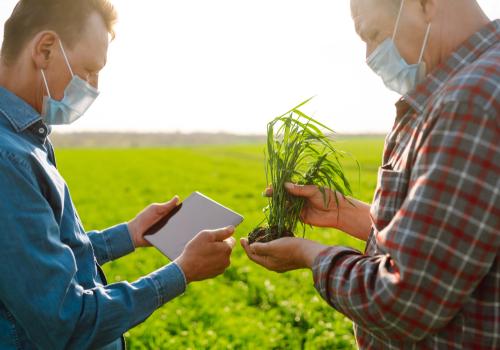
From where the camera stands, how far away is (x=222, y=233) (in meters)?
2.46

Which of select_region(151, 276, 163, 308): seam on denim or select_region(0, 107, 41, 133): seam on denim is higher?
select_region(0, 107, 41, 133): seam on denim

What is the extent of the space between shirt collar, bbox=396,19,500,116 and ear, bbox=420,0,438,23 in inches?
5.3

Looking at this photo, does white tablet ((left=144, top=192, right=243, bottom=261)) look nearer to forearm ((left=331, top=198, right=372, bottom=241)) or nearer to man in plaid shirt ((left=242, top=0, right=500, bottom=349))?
forearm ((left=331, top=198, right=372, bottom=241))

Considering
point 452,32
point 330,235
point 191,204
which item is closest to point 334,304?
point 452,32

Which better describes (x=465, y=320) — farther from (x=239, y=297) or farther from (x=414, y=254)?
(x=239, y=297)

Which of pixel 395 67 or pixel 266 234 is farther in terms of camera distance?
pixel 266 234

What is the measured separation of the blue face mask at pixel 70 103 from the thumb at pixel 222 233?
31.7 inches

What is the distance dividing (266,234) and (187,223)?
0.41 meters

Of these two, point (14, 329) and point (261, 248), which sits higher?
point (261, 248)

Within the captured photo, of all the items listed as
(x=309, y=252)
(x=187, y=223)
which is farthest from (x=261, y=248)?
(x=187, y=223)

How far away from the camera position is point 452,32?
1.73 meters

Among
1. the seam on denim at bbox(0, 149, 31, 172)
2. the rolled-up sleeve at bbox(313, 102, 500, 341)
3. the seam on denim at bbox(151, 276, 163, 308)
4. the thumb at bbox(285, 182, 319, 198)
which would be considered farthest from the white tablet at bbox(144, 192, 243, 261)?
the rolled-up sleeve at bbox(313, 102, 500, 341)

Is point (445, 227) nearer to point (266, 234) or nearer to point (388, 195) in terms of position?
point (388, 195)

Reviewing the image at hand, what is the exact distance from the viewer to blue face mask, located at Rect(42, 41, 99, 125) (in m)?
2.23
